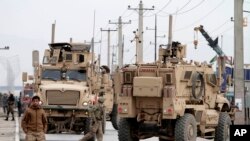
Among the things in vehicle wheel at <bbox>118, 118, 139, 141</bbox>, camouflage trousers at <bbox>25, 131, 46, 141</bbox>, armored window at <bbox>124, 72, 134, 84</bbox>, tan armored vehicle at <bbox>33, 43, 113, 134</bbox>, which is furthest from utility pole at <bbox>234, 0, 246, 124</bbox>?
camouflage trousers at <bbox>25, 131, 46, 141</bbox>

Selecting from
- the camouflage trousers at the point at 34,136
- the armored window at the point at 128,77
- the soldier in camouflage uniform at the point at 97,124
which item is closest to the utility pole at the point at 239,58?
the armored window at the point at 128,77

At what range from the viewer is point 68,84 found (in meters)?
25.2

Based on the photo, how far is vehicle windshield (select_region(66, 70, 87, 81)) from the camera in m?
25.7

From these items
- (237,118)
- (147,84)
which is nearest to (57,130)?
(147,84)

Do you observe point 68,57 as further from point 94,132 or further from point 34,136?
point 34,136

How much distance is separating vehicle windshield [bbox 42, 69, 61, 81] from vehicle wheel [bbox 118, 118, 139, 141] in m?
4.78

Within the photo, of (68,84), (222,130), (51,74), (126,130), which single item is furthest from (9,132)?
(222,130)

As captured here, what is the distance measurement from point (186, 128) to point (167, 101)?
0.94m

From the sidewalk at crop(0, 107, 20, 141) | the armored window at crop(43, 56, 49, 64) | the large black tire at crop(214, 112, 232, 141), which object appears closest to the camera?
the large black tire at crop(214, 112, 232, 141)

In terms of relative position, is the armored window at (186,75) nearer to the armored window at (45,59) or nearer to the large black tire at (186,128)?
the large black tire at (186,128)

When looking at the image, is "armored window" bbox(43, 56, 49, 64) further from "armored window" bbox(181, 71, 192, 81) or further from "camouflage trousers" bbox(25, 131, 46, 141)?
"camouflage trousers" bbox(25, 131, 46, 141)

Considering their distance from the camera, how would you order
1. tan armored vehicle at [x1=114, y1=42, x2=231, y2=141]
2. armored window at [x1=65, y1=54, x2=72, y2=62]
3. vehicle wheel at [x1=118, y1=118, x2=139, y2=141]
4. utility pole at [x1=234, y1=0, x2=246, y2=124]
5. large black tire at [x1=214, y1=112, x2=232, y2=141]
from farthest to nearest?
1. utility pole at [x1=234, y1=0, x2=246, y2=124]
2. armored window at [x1=65, y1=54, x2=72, y2=62]
3. large black tire at [x1=214, y1=112, x2=232, y2=141]
4. vehicle wheel at [x1=118, y1=118, x2=139, y2=141]
5. tan armored vehicle at [x1=114, y1=42, x2=231, y2=141]

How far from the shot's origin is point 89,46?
26984 millimetres

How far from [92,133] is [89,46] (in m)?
7.18
